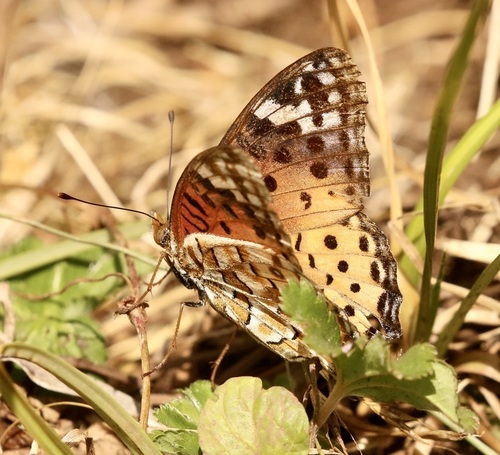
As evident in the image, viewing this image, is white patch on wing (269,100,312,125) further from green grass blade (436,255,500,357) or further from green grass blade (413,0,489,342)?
green grass blade (436,255,500,357)

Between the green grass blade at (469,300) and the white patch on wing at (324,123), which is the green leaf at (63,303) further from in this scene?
the green grass blade at (469,300)

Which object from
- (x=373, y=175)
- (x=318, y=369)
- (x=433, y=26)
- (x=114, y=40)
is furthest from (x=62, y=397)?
(x=433, y=26)

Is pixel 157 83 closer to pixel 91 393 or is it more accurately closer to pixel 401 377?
pixel 91 393

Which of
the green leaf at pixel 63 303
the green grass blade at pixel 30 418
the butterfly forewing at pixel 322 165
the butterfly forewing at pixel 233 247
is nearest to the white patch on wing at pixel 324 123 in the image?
the butterfly forewing at pixel 322 165

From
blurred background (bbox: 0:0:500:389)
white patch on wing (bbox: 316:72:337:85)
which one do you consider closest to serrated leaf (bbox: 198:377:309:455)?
white patch on wing (bbox: 316:72:337:85)

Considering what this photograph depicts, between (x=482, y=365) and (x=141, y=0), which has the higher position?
(x=141, y=0)

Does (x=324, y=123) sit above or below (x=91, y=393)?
above

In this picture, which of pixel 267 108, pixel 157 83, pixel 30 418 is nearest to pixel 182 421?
pixel 30 418

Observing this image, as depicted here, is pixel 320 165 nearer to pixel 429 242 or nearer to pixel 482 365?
pixel 429 242
